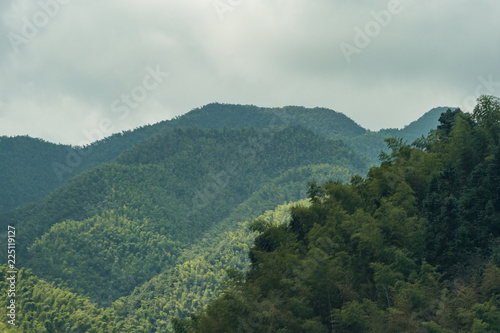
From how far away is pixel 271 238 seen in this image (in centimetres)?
4050

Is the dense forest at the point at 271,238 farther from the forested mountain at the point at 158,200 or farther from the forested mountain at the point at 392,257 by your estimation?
the forested mountain at the point at 158,200

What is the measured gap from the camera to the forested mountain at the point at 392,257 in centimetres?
2650

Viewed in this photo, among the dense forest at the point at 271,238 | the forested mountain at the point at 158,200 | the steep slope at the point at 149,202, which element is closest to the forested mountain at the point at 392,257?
the dense forest at the point at 271,238

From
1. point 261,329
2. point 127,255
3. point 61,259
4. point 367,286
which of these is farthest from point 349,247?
point 127,255

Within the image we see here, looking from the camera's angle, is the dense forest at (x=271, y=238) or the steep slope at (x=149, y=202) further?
the steep slope at (x=149, y=202)

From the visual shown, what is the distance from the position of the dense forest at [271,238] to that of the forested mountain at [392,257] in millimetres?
84

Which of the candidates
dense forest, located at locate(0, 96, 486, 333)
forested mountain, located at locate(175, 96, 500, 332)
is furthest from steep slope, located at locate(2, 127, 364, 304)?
forested mountain, located at locate(175, 96, 500, 332)

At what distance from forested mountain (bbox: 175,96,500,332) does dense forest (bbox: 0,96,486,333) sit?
84 mm

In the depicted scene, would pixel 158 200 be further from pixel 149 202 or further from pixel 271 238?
pixel 271 238

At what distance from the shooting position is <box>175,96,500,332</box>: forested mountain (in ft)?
86.9

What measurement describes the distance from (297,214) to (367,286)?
10705 mm

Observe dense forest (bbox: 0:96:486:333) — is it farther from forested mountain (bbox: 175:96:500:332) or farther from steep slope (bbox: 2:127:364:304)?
steep slope (bbox: 2:127:364:304)

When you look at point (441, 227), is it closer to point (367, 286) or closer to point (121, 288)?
point (367, 286)

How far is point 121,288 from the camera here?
393ft
